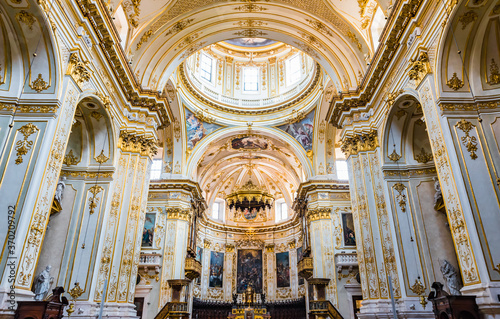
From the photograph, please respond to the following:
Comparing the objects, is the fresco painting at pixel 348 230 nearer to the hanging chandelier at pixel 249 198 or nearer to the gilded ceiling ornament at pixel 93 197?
the hanging chandelier at pixel 249 198

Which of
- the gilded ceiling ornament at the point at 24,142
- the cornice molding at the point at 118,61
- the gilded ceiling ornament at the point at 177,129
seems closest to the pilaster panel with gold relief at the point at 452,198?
the cornice molding at the point at 118,61

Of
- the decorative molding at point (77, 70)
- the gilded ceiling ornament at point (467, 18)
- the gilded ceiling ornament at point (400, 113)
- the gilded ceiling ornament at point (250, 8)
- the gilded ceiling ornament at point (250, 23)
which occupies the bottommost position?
the decorative molding at point (77, 70)

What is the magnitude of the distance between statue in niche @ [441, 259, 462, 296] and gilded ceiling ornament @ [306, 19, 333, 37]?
8160mm

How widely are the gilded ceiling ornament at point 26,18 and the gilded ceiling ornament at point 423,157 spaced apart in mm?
9981

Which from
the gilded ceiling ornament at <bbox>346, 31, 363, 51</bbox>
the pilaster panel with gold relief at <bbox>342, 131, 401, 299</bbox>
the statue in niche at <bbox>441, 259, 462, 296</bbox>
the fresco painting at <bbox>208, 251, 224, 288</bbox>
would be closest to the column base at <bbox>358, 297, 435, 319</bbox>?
the pilaster panel with gold relief at <bbox>342, 131, 401, 299</bbox>

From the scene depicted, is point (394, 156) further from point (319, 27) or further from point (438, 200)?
point (319, 27)

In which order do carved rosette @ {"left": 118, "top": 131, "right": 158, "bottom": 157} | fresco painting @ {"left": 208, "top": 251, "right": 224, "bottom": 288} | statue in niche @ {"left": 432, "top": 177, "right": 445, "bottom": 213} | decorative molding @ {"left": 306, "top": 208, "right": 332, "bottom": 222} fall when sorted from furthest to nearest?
1. fresco painting @ {"left": 208, "top": 251, "right": 224, "bottom": 288}
2. decorative molding @ {"left": 306, "top": 208, "right": 332, "bottom": 222}
3. carved rosette @ {"left": 118, "top": 131, "right": 158, "bottom": 157}
4. statue in niche @ {"left": 432, "top": 177, "right": 445, "bottom": 213}

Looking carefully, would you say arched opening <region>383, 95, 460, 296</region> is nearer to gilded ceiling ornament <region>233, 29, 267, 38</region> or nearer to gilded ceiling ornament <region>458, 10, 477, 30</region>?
gilded ceiling ornament <region>458, 10, 477, 30</region>

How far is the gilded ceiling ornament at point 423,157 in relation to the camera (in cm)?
1023

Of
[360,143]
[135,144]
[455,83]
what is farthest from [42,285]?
[455,83]

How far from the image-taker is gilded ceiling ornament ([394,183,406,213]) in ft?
32.5

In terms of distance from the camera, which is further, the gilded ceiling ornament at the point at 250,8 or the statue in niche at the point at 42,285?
the gilded ceiling ornament at the point at 250,8

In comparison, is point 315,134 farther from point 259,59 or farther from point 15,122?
point 15,122

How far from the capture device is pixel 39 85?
7266mm
